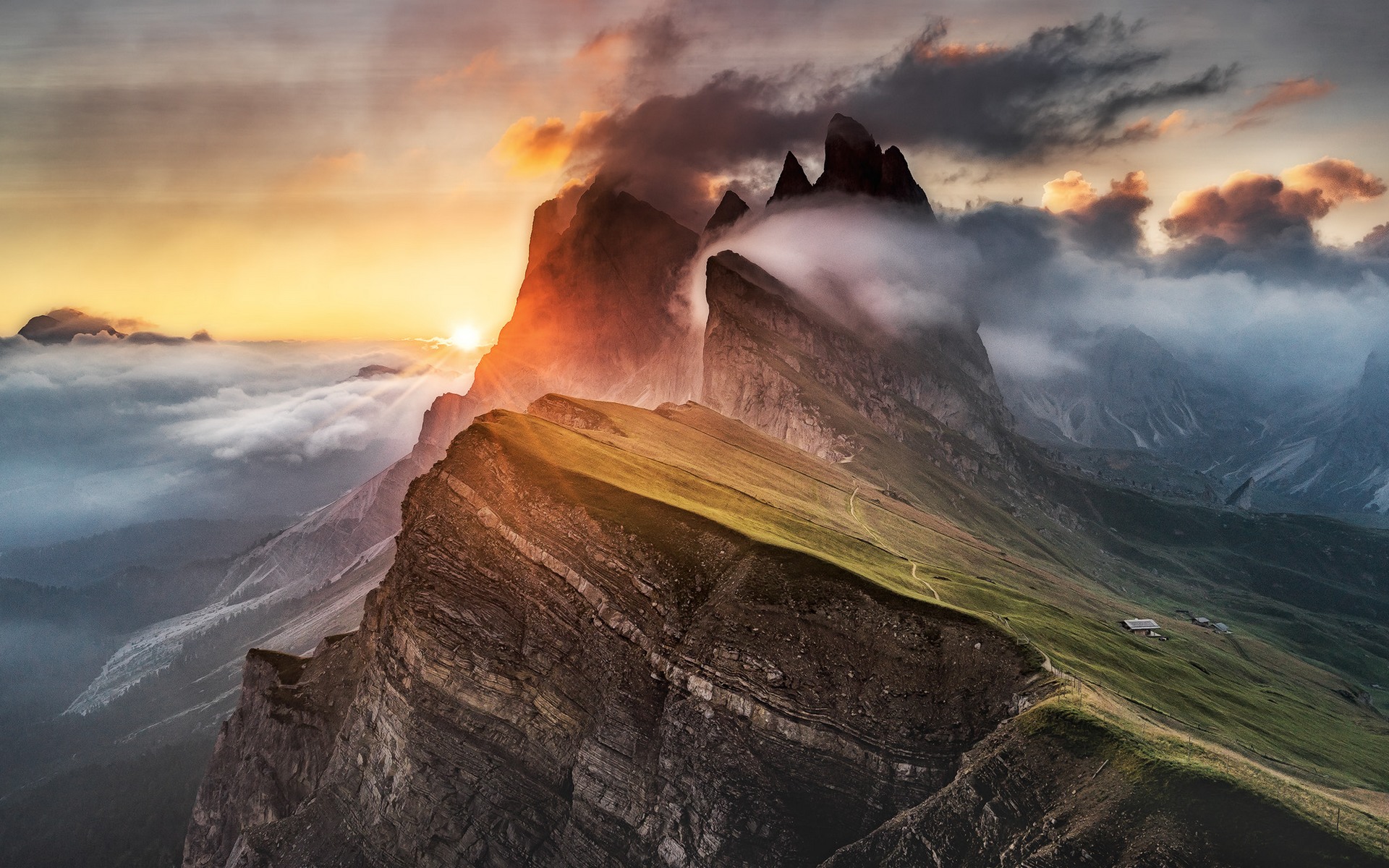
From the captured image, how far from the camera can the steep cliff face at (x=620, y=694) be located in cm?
6081

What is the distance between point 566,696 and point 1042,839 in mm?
44092

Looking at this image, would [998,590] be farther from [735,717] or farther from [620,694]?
[620,694]

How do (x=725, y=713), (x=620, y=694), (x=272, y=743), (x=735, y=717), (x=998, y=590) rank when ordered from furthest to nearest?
(x=272, y=743) → (x=998, y=590) → (x=620, y=694) → (x=725, y=713) → (x=735, y=717)

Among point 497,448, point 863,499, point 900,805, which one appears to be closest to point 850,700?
point 900,805

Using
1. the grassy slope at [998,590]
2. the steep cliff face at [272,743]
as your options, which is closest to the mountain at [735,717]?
the grassy slope at [998,590]

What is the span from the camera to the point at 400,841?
73.6 metres

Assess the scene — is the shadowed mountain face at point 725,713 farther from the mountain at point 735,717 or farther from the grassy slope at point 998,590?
the grassy slope at point 998,590

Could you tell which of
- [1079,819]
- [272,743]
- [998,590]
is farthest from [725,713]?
[272,743]

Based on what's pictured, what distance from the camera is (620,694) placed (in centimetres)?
6950

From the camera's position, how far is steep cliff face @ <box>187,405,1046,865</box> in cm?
6081

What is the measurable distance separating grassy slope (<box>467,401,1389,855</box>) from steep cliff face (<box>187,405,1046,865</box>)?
7.04 meters

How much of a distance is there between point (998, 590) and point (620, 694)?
58871 millimetres

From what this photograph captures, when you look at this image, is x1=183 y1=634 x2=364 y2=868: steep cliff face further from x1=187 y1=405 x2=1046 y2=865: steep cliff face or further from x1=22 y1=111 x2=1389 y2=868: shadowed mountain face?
x1=187 y1=405 x2=1046 y2=865: steep cliff face

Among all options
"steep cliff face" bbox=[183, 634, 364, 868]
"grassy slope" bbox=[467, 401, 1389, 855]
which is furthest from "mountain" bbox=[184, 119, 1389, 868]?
"steep cliff face" bbox=[183, 634, 364, 868]
